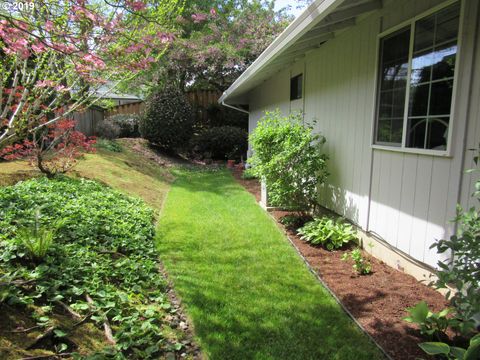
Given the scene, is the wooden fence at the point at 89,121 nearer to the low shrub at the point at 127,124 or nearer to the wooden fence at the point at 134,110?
the wooden fence at the point at 134,110

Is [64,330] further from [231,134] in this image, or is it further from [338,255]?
[231,134]

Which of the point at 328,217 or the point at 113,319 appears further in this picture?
the point at 328,217

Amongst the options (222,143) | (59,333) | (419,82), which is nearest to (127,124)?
(222,143)

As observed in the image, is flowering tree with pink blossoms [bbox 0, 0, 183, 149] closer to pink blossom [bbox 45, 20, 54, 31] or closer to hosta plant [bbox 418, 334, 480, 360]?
pink blossom [bbox 45, 20, 54, 31]

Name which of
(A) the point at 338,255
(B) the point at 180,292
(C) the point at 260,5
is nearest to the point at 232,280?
(B) the point at 180,292

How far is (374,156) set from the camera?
438 centimetres

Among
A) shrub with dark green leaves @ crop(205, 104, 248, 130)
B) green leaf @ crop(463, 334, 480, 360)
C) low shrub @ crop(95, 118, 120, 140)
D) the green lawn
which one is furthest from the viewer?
shrub with dark green leaves @ crop(205, 104, 248, 130)

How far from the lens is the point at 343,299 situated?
3.47 m

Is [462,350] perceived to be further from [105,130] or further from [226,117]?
[226,117]

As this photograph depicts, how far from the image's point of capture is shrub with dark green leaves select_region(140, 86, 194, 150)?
14.0 meters

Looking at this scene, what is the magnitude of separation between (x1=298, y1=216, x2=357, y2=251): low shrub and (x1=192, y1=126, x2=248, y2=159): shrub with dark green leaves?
9.95m

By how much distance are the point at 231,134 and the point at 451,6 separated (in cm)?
1201

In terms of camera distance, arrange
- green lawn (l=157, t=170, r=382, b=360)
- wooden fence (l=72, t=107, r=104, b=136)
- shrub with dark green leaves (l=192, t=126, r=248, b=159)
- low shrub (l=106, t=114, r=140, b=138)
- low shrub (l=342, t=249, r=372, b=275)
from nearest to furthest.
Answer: green lawn (l=157, t=170, r=382, b=360)
low shrub (l=342, t=249, r=372, b=275)
wooden fence (l=72, t=107, r=104, b=136)
shrub with dark green leaves (l=192, t=126, r=248, b=159)
low shrub (l=106, t=114, r=140, b=138)
